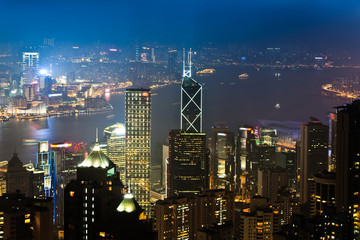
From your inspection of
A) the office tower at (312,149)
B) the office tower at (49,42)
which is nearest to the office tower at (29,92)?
the office tower at (49,42)

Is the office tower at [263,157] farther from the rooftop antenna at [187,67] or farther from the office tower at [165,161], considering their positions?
the rooftop antenna at [187,67]

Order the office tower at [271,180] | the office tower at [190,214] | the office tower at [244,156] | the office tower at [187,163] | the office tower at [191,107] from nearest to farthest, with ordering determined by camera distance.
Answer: the office tower at [190,214] < the office tower at [271,180] < the office tower at [187,163] < the office tower at [244,156] < the office tower at [191,107]

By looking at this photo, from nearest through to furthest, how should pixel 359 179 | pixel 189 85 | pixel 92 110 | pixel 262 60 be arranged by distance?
pixel 359 179, pixel 262 60, pixel 189 85, pixel 92 110

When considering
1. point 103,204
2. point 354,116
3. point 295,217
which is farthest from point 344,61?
point 103,204

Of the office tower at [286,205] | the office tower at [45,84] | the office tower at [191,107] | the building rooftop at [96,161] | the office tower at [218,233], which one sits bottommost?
the office tower at [218,233]

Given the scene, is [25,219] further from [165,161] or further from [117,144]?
[165,161]

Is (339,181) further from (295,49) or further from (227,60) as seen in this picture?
(227,60)

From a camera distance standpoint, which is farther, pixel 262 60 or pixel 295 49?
pixel 262 60
